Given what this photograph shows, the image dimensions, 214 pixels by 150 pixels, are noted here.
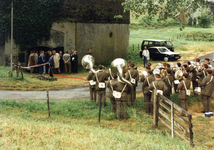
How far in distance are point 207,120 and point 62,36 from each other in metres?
14.3

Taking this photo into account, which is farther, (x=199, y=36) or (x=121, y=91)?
(x=199, y=36)

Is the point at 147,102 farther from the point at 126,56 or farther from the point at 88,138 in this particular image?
the point at 126,56

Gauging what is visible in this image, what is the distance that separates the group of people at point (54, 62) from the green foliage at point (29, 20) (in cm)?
145

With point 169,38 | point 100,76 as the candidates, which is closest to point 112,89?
point 100,76

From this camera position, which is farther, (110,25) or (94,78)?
(110,25)

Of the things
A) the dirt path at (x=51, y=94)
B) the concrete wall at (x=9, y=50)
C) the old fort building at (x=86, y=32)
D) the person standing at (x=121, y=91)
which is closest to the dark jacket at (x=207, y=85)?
the person standing at (x=121, y=91)

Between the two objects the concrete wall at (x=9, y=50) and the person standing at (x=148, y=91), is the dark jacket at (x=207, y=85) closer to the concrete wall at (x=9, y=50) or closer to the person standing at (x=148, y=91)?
the person standing at (x=148, y=91)

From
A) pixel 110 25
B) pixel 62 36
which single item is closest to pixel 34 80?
pixel 62 36

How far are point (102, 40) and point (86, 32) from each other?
1845 millimetres

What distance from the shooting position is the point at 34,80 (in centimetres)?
1759

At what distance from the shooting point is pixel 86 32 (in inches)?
942

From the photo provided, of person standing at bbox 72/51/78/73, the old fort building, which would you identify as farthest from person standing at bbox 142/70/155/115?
the old fort building

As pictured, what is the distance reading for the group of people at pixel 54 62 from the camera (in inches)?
783

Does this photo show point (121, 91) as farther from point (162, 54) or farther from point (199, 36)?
point (199, 36)
